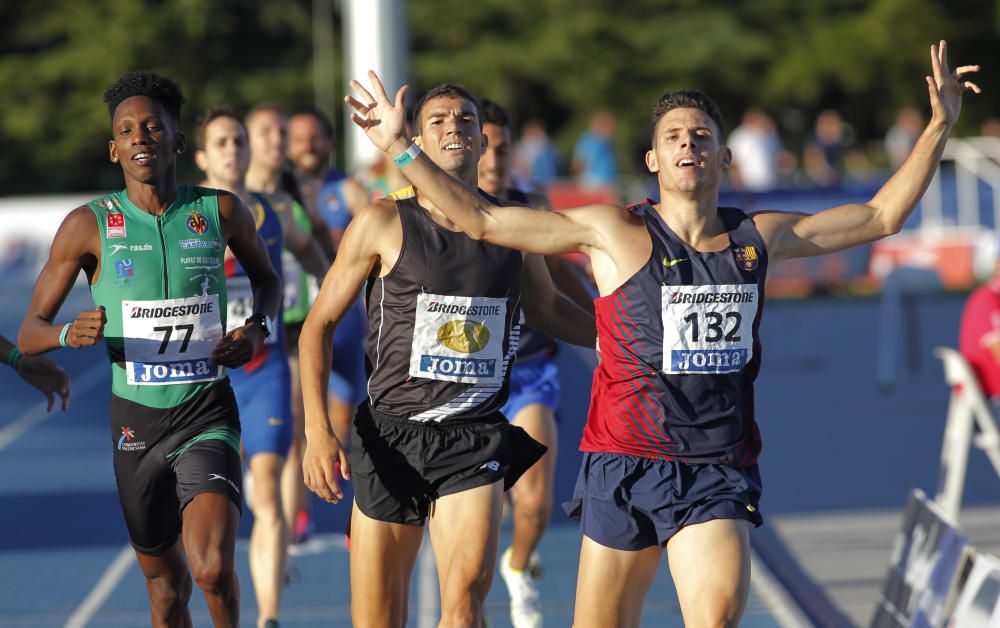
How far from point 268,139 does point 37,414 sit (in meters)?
8.76

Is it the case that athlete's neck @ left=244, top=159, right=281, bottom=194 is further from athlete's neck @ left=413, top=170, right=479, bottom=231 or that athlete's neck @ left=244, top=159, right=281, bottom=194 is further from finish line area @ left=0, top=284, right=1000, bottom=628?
athlete's neck @ left=413, top=170, right=479, bottom=231

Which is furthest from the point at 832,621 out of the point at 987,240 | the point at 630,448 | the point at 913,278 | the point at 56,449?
the point at 987,240

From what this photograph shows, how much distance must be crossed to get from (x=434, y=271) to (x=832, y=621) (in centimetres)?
342

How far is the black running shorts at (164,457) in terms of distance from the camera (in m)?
5.30

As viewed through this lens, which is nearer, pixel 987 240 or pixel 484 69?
pixel 987 240

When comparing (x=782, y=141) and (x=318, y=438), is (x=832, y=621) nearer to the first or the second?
(x=318, y=438)

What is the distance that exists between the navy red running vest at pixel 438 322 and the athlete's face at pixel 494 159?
168 cm

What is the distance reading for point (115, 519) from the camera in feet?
33.2

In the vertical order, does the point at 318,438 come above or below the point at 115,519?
above

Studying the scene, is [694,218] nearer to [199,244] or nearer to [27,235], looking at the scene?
[199,244]

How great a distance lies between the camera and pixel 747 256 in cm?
483

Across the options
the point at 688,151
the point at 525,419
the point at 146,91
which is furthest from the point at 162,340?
the point at 525,419

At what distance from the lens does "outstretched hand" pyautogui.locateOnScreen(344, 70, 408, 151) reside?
15.7 feet

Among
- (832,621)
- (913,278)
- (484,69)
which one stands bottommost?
(832,621)
